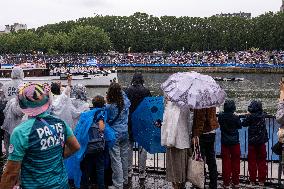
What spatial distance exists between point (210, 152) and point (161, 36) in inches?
5100

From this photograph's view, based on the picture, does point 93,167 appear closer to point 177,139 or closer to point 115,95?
point 115,95

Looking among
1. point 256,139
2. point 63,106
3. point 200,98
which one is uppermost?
point 200,98

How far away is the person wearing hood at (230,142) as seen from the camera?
834 cm

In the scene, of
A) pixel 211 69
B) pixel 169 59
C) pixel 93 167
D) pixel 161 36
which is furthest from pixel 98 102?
pixel 161 36

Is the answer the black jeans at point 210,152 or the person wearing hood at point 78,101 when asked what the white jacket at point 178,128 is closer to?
the black jeans at point 210,152

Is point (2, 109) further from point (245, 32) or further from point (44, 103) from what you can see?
point (245, 32)

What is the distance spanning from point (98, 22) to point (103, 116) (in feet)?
479

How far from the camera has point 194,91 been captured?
7422 millimetres

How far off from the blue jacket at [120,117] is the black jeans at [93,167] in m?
0.58

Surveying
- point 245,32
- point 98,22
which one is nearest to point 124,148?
point 245,32

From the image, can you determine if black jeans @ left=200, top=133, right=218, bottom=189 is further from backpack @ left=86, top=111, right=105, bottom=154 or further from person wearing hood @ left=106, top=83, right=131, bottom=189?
backpack @ left=86, top=111, right=105, bottom=154

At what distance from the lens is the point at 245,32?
4847 inches

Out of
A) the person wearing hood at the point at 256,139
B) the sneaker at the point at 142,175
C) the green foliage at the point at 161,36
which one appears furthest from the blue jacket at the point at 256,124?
the green foliage at the point at 161,36

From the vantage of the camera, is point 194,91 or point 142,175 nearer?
point 194,91
